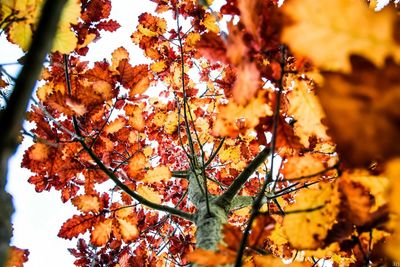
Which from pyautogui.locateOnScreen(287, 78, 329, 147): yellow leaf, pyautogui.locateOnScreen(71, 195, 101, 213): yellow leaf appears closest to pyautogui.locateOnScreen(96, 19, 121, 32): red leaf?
pyautogui.locateOnScreen(71, 195, 101, 213): yellow leaf

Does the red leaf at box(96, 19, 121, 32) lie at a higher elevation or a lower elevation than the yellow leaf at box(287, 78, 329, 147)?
higher

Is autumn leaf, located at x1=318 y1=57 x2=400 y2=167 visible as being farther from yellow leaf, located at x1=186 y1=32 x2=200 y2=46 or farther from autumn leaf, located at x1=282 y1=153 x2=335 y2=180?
yellow leaf, located at x1=186 y1=32 x2=200 y2=46

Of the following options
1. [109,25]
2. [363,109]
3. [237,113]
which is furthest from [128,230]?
[363,109]

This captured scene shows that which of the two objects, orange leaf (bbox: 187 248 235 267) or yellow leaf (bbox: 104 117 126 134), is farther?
yellow leaf (bbox: 104 117 126 134)

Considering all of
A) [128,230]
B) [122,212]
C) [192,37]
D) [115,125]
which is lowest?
[128,230]

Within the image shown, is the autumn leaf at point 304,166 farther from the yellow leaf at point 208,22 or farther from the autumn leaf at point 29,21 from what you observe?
the yellow leaf at point 208,22

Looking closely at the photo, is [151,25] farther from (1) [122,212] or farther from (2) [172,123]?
(1) [122,212]

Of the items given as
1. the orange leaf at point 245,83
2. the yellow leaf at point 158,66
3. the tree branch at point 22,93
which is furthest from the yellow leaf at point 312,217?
the yellow leaf at point 158,66
